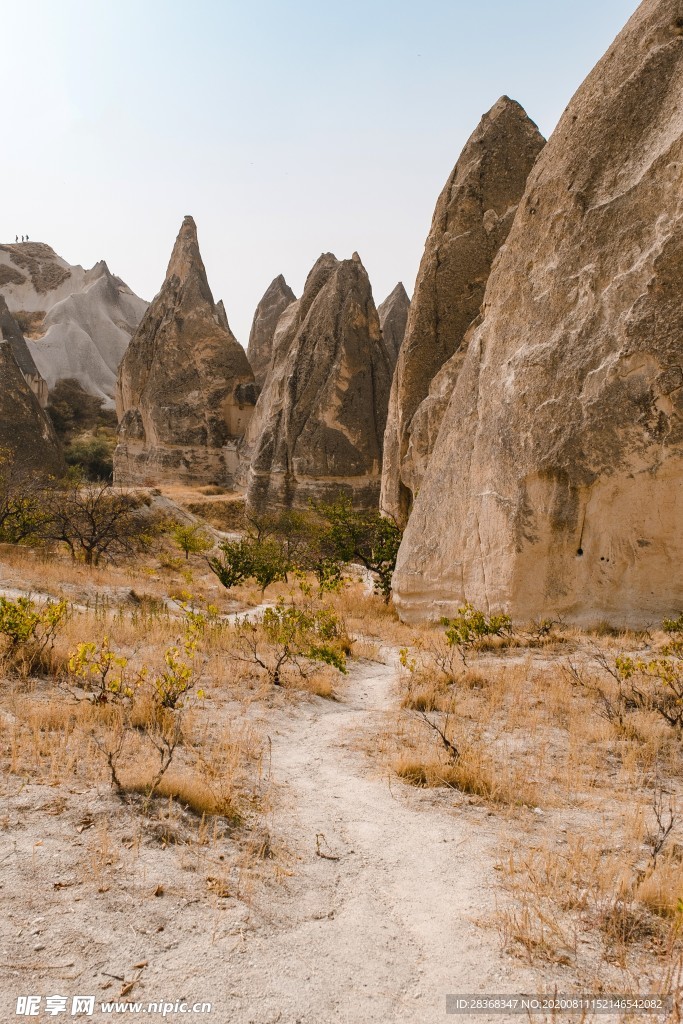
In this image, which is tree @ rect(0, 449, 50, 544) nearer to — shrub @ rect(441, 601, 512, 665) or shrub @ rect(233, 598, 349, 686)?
shrub @ rect(233, 598, 349, 686)

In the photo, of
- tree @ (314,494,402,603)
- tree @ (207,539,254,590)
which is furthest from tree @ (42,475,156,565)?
tree @ (314,494,402,603)

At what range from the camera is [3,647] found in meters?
4.83

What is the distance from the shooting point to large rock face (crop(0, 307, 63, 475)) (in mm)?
26344

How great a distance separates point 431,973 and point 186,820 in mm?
1251

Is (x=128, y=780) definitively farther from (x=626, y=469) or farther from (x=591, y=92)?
(x=591, y=92)

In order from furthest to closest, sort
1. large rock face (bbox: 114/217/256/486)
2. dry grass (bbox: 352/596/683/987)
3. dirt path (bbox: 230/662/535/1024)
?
large rock face (bbox: 114/217/256/486) < dry grass (bbox: 352/596/683/987) < dirt path (bbox: 230/662/535/1024)

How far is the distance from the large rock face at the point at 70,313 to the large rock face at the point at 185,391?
12.7 meters

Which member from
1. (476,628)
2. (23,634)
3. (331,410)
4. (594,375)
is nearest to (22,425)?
(331,410)

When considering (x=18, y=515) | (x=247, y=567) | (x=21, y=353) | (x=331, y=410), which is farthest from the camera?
(x=21, y=353)

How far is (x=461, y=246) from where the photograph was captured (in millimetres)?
11516

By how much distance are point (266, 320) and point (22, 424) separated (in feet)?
55.1

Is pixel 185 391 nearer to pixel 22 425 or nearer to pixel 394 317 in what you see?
pixel 22 425

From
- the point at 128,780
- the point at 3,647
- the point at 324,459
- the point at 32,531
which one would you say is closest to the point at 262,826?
the point at 128,780

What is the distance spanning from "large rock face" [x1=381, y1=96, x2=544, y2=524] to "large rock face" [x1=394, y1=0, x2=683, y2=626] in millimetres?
3228
